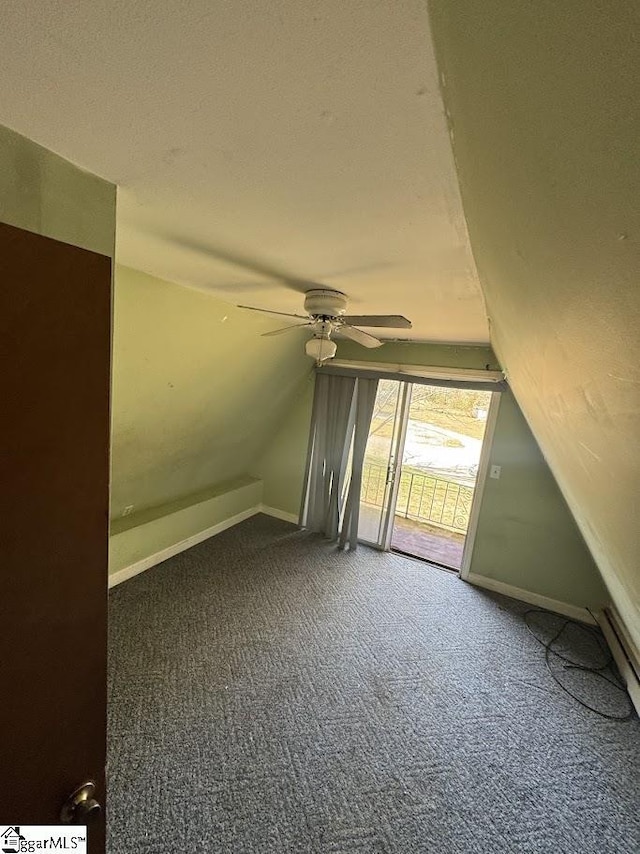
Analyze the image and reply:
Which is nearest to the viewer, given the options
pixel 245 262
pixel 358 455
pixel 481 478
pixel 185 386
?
pixel 245 262

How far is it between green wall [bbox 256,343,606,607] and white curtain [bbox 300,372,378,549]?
49 cm

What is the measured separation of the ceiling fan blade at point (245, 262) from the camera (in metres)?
1.32

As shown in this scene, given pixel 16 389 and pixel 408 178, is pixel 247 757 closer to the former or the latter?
pixel 16 389

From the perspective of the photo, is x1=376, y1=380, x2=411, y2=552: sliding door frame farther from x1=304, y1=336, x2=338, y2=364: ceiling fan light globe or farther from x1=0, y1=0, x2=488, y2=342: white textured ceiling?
x1=0, y1=0, x2=488, y2=342: white textured ceiling

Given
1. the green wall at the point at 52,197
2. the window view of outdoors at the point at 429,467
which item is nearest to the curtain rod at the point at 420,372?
the window view of outdoors at the point at 429,467

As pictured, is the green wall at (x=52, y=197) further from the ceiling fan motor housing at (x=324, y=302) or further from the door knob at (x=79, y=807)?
the door knob at (x=79, y=807)

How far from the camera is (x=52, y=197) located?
0.84 meters

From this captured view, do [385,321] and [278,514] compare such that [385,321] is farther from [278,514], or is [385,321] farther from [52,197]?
[278,514]

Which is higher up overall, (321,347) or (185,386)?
(321,347)

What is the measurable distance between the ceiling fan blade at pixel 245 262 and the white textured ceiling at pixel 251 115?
69mm

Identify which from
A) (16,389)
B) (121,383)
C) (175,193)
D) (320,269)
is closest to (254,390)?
(121,383)

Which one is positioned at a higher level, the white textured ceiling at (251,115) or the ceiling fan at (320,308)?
the white textured ceiling at (251,115)

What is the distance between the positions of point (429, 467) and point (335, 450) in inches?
71.8

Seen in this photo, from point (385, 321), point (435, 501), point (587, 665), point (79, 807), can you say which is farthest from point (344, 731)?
point (435, 501)
